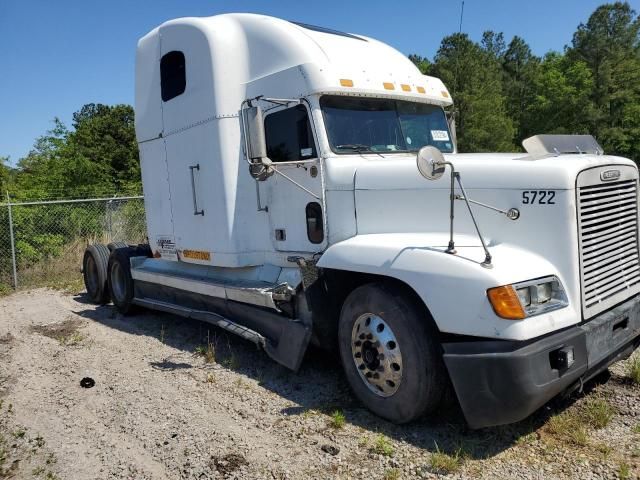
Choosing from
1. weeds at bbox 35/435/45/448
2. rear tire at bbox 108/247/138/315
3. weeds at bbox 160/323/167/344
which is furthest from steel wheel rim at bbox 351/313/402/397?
rear tire at bbox 108/247/138/315

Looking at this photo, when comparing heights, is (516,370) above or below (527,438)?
above

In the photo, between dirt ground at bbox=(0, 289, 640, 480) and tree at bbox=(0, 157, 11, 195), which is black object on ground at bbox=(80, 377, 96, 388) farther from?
tree at bbox=(0, 157, 11, 195)

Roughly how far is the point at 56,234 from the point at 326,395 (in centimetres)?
1060

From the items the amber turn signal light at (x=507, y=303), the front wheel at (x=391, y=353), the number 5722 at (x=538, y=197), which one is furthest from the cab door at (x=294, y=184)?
the amber turn signal light at (x=507, y=303)

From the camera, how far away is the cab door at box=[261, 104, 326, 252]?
16.5 feet

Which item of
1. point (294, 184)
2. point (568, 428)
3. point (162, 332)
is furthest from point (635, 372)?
point (162, 332)

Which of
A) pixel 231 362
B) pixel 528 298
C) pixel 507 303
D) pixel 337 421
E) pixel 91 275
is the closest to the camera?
pixel 507 303

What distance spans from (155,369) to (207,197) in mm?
1941

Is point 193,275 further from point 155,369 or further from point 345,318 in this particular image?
point 345,318

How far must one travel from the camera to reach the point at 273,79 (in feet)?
17.7

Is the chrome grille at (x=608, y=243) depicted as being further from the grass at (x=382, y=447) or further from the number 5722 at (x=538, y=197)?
the grass at (x=382, y=447)

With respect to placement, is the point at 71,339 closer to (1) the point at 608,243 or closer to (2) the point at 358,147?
(2) the point at 358,147

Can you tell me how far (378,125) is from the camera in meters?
5.27

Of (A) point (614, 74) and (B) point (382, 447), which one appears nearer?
(B) point (382, 447)
